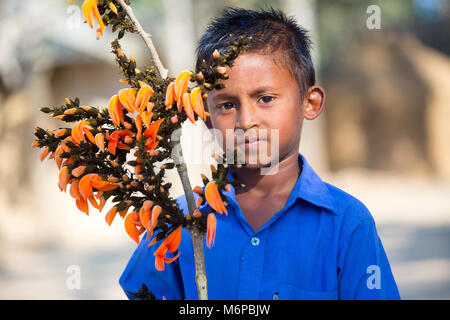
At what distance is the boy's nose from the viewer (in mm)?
1581

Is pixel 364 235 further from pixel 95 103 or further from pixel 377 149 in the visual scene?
pixel 377 149

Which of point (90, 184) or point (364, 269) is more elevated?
point (90, 184)

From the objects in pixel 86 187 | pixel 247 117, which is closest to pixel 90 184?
pixel 86 187

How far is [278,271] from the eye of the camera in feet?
5.39

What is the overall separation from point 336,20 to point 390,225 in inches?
433

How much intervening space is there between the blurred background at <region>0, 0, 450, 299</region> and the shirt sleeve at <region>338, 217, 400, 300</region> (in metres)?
1.48

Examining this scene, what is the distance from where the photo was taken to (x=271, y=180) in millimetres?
1839

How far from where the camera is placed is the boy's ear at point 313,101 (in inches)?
74.6

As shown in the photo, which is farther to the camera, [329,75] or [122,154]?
[329,75]

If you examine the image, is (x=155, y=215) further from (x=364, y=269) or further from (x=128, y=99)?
(x=364, y=269)

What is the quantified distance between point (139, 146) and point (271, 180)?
0.70 m
